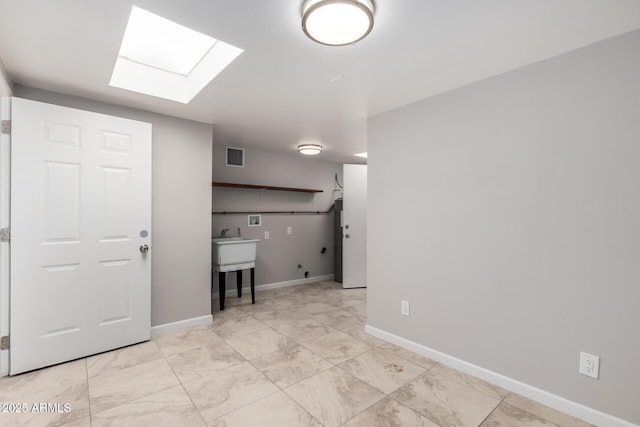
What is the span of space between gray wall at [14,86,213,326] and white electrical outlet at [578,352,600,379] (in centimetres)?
314

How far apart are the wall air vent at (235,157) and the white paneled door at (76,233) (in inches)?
66.1

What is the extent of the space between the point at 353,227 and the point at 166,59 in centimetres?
324

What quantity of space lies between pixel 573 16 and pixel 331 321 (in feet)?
10.1

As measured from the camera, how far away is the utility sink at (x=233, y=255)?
11.7ft

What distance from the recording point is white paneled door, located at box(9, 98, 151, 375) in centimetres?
217

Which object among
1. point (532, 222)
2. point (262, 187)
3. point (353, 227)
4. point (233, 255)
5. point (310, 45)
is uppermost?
point (310, 45)

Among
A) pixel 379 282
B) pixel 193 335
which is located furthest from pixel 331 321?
pixel 193 335

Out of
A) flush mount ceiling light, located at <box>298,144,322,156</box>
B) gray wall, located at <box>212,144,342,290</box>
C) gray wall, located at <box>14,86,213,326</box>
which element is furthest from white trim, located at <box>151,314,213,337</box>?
flush mount ceiling light, located at <box>298,144,322,156</box>

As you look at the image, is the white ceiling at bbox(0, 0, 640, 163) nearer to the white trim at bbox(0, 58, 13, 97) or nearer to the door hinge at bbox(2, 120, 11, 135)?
the white trim at bbox(0, 58, 13, 97)

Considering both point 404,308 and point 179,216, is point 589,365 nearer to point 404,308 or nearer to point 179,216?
point 404,308

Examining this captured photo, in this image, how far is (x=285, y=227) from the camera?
195 inches

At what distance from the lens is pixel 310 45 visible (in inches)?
67.9

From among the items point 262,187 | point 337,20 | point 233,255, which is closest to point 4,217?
point 233,255

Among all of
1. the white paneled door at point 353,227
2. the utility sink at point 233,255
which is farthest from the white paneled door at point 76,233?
the white paneled door at point 353,227
